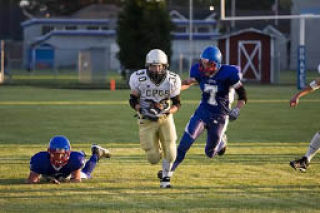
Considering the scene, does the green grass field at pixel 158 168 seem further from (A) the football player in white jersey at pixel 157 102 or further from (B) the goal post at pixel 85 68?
(B) the goal post at pixel 85 68

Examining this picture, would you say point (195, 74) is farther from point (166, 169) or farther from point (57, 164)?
point (57, 164)

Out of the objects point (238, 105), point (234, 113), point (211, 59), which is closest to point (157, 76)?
point (211, 59)

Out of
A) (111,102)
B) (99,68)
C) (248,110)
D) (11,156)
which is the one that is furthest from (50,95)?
(11,156)

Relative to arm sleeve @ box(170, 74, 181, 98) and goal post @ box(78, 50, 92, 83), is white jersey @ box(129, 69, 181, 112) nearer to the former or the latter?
arm sleeve @ box(170, 74, 181, 98)

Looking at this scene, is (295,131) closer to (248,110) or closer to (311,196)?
(248,110)

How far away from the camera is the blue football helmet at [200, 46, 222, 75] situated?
12.5 metres

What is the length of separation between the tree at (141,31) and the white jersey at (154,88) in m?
34.0

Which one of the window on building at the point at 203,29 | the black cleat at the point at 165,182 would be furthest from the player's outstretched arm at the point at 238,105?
the window on building at the point at 203,29

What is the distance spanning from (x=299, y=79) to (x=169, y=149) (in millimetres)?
29727

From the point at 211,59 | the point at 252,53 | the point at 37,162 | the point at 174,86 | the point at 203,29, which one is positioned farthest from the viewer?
the point at 203,29

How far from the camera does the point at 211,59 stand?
12.5m

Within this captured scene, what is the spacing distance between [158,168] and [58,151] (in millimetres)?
2599

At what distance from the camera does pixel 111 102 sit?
31.1 m

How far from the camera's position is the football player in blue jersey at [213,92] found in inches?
496
